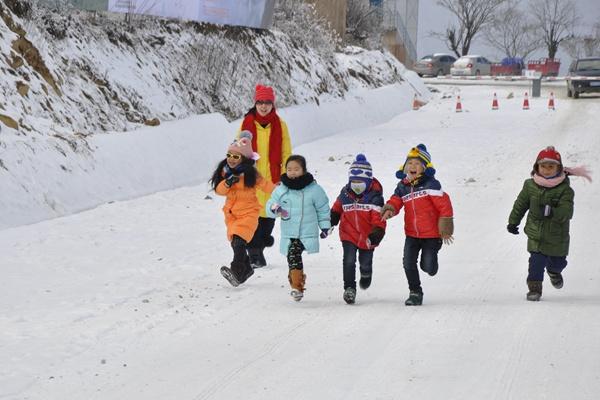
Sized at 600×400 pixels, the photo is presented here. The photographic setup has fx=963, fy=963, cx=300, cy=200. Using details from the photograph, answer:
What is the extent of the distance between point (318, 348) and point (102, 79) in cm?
1009

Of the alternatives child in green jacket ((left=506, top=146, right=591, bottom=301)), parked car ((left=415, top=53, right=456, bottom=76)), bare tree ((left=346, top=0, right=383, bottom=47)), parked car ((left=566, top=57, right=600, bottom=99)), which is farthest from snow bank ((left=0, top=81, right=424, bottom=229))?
parked car ((left=415, top=53, right=456, bottom=76))

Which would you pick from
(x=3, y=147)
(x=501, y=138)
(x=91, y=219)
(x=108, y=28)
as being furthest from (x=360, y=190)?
(x=501, y=138)

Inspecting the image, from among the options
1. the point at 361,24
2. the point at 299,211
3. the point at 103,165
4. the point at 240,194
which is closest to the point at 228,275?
the point at 240,194

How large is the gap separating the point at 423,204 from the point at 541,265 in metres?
1.16

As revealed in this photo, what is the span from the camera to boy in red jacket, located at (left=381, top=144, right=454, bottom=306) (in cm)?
770

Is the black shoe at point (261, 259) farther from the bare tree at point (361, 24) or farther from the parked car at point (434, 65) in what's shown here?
the parked car at point (434, 65)

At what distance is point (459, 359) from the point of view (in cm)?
607

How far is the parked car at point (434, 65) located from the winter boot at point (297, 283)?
53904 millimetres

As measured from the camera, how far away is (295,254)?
26.4 feet

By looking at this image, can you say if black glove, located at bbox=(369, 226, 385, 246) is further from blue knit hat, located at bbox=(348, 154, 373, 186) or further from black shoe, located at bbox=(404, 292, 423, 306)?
black shoe, located at bbox=(404, 292, 423, 306)

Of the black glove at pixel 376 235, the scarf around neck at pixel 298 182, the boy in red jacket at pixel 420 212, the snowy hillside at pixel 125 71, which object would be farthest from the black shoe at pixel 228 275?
the snowy hillside at pixel 125 71

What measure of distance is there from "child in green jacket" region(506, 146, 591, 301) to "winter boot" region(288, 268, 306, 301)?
70.4 inches

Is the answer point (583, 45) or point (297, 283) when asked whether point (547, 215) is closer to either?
point (297, 283)

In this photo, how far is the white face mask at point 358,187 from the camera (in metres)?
7.83
